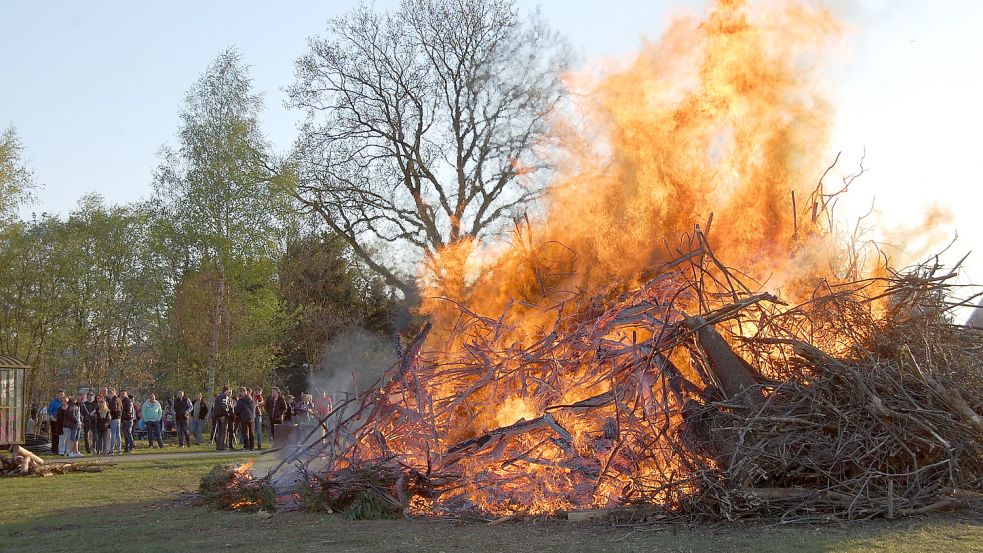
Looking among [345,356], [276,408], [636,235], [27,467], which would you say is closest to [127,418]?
[276,408]

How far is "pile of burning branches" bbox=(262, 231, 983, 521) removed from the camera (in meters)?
8.34

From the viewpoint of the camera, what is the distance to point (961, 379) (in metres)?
9.10

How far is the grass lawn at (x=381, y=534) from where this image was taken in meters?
7.13

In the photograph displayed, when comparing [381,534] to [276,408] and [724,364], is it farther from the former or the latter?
[276,408]

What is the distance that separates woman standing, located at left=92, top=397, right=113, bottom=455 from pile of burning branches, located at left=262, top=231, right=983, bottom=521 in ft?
39.5

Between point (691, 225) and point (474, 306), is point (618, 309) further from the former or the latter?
point (474, 306)

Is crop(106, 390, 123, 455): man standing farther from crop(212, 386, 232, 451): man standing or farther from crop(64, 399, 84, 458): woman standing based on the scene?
crop(212, 386, 232, 451): man standing

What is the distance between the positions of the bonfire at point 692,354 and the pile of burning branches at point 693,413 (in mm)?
27

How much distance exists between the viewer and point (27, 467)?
15.9 m

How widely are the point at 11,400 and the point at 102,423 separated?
6.75 feet

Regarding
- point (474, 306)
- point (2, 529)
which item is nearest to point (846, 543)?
point (474, 306)

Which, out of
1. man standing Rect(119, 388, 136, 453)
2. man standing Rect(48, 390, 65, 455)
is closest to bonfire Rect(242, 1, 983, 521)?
man standing Rect(119, 388, 136, 453)

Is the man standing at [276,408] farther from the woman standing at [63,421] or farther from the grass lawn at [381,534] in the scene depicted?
the grass lawn at [381,534]

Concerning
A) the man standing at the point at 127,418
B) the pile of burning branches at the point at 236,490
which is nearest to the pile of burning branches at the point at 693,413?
the pile of burning branches at the point at 236,490
